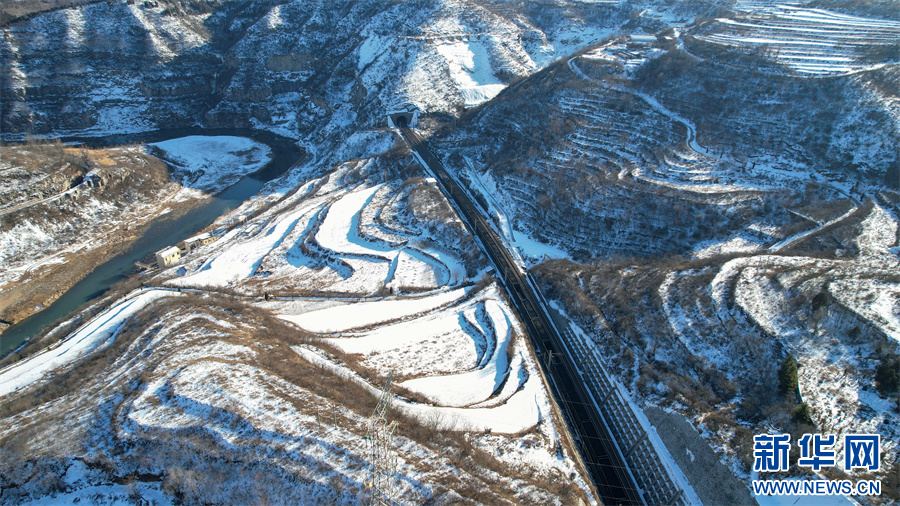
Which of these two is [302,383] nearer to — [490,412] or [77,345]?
[490,412]

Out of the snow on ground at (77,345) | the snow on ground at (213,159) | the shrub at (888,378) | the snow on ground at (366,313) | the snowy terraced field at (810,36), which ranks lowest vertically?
the snow on ground at (366,313)

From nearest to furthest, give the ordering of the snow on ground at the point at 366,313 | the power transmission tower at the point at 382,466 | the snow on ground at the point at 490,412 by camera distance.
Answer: the power transmission tower at the point at 382,466 → the snow on ground at the point at 490,412 → the snow on ground at the point at 366,313

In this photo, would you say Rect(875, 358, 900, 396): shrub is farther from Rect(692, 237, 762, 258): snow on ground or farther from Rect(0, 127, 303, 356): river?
Rect(0, 127, 303, 356): river

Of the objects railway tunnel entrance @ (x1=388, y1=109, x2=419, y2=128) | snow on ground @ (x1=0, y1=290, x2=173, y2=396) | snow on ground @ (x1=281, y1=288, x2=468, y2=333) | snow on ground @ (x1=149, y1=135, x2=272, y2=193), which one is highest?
railway tunnel entrance @ (x1=388, y1=109, x2=419, y2=128)

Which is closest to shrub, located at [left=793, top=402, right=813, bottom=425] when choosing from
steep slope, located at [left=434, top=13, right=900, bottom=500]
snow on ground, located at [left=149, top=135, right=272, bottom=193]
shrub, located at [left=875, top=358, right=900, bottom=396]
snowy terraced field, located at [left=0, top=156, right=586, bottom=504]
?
steep slope, located at [left=434, top=13, right=900, bottom=500]

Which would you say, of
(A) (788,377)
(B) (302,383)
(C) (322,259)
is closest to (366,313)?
(B) (302,383)

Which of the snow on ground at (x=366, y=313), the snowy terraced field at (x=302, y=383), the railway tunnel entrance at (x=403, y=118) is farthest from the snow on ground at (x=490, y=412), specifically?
the railway tunnel entrance at (x=403, y=118)

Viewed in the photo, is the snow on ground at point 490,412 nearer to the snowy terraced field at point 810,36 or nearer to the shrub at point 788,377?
the shrub at point 788,377
